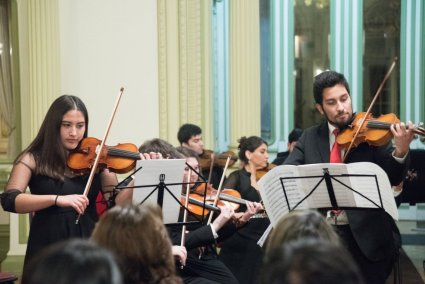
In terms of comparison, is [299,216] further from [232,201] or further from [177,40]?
[177,40]

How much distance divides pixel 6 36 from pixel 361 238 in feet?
12.6

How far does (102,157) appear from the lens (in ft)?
11.7

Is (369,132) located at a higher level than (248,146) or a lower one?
higher

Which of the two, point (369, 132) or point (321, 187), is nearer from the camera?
point (321, 187)

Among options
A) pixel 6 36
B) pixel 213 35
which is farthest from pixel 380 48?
pixel 6 36

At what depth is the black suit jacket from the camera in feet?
10.3

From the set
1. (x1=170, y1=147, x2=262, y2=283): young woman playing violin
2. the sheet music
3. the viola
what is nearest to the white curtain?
(x1=170, y1=147, x2=262, y2=283): young woman playing violin

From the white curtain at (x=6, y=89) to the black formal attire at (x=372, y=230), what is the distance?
3438 mm

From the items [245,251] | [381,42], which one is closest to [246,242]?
[245,251]

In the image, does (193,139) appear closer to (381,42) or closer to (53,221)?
(53,221)

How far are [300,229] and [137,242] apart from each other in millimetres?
418

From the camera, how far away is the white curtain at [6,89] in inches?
238

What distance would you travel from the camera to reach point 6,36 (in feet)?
19.9

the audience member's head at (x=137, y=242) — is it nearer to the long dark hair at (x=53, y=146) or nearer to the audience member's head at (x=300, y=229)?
the audience member's head at (x=300, y=229)
